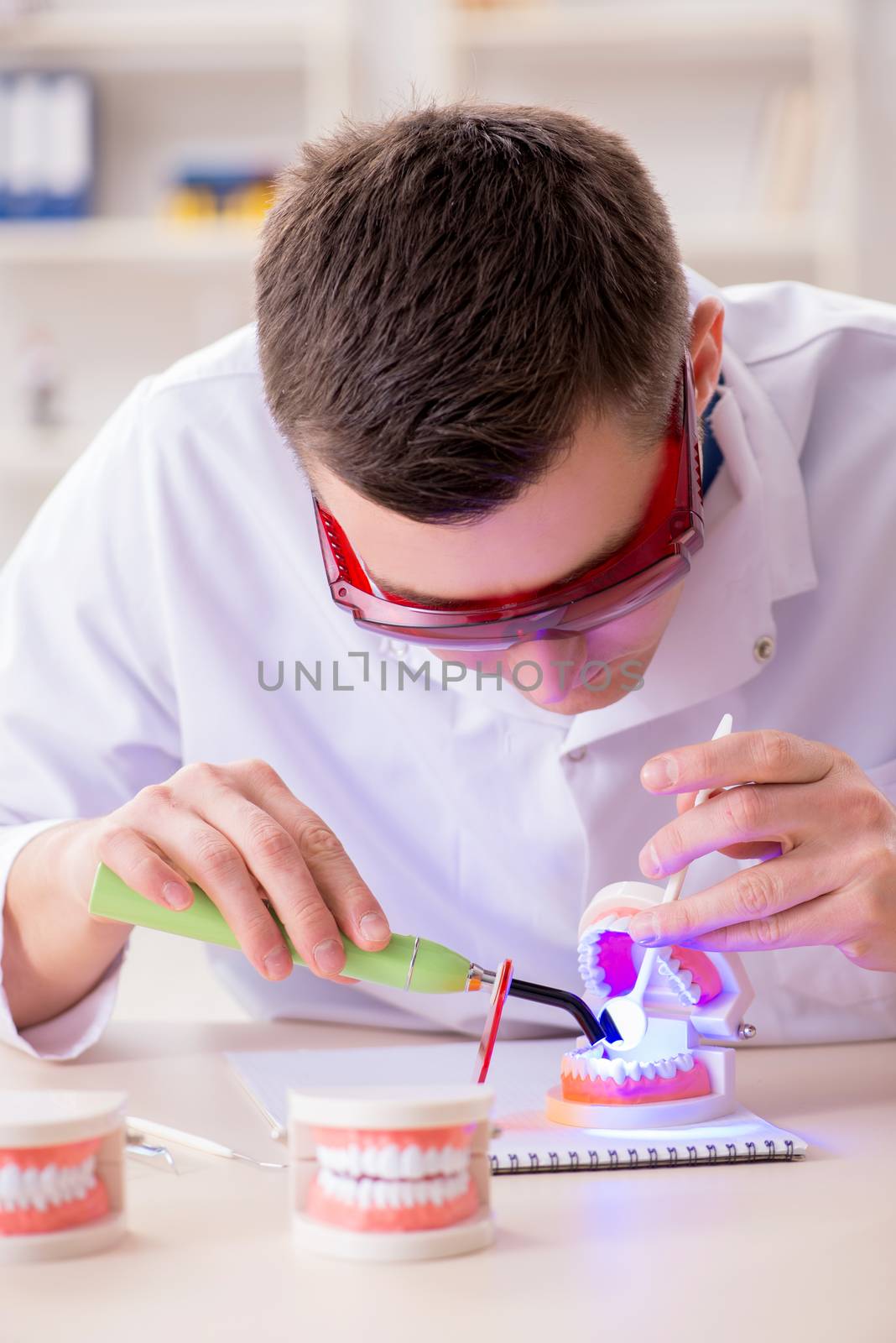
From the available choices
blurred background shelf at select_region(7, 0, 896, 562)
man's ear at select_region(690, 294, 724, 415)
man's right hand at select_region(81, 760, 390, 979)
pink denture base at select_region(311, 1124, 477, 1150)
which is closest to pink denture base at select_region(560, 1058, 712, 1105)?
man's right hand at select_region(81, 760, 390, 979)

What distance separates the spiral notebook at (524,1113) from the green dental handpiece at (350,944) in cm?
11

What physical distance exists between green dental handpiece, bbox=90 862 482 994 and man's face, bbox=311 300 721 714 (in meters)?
0.28

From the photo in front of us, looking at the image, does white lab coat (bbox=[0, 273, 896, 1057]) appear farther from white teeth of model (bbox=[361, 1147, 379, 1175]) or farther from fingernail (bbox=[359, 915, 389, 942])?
white teeth of model (bbox=[361, 1147, 379, 1175])

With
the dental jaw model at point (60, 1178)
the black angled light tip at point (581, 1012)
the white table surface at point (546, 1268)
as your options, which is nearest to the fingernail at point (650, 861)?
the black angled light tip at point (581, 1012)

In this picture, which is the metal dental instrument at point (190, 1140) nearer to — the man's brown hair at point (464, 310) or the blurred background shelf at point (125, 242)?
the man's brown hair at point (464, 310)

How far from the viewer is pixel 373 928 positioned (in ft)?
3.81

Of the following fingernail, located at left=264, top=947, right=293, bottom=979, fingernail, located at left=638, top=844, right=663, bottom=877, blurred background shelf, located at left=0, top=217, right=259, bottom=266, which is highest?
blurred background shelf, located at left=0, top=217, right=259, bottom=266

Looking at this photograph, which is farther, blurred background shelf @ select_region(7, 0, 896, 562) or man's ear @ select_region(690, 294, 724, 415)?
blurred background shelf @ select_region(7, 0, 896, 562)

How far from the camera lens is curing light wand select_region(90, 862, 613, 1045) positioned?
1.16m

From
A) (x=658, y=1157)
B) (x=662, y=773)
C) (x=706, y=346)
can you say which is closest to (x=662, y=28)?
(x=706, y=346)

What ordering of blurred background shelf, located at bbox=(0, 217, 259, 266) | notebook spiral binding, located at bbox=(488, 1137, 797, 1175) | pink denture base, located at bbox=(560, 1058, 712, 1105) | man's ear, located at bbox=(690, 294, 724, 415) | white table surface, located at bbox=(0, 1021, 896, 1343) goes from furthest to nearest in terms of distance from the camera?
blurred background shelf, located at bbox=(0, 217, 259, 266) → man's ear, located at bbox=(690, 294, 724, 415) → pink denture base, located at bbox=(560, 1058, 712, 1105) → notebook spiral binding, located at bbox=(488, 1137, 797, 1175) → white table surface, located at bbox=(0, 1021, 896, 1343)

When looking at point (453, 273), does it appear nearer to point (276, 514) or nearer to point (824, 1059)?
point (276, 514)

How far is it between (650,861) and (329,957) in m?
0.28

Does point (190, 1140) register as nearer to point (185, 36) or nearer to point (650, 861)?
point (650, 861)
